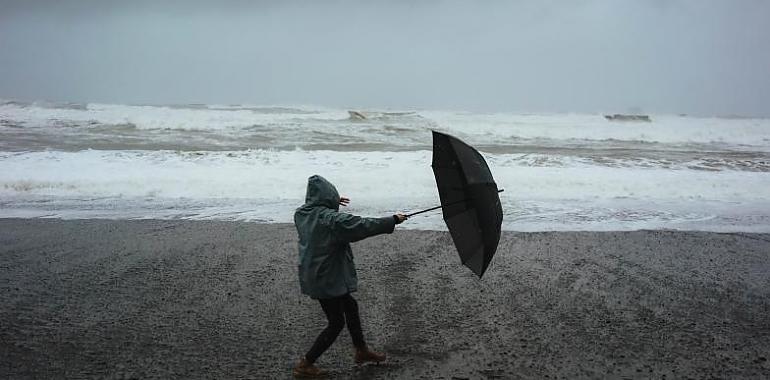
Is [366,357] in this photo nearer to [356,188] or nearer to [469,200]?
[469,200]

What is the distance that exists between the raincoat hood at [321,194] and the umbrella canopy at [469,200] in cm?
65

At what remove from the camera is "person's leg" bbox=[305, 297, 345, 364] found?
10.6 feet

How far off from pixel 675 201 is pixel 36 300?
898 cm

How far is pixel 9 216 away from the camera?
24.4 feet

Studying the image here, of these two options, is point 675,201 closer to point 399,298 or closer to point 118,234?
point 399,298

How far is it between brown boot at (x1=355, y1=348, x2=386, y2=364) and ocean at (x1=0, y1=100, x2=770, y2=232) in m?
3.68

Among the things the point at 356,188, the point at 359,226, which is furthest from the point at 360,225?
the point at 356,188

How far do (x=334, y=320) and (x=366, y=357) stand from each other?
0.41 metres

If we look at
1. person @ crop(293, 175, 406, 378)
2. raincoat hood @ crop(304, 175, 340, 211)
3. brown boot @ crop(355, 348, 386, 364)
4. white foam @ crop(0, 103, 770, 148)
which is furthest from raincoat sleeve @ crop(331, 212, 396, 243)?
white foam @ crop(0, 103, 770, 148)

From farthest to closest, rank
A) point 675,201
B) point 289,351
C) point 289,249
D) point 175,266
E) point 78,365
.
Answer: point 675,201 → point 289,249 → point 175,266 → point 289,351 → point 78,365

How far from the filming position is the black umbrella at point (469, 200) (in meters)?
3.21

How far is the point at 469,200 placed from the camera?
3.30 m

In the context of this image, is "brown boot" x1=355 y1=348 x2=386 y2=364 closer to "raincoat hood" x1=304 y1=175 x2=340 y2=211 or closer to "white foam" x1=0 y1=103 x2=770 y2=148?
"raincoat hood" x1=304 y1=175 x2=340 y2=211

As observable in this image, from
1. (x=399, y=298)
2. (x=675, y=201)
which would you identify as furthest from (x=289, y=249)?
(x=675, y=201)
